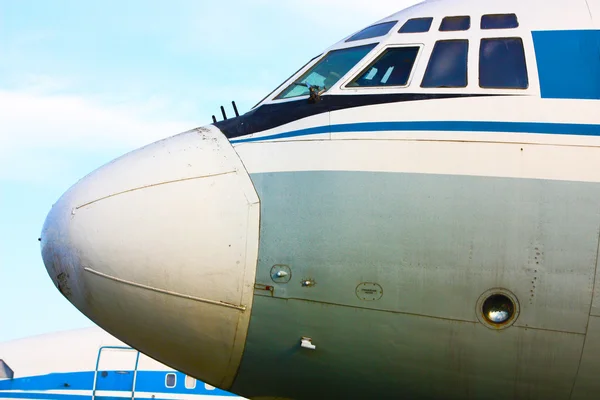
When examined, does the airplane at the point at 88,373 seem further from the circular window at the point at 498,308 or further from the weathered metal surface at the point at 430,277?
the circular window at the point at 498,308

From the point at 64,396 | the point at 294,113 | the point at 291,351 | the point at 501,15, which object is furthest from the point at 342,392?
the point at 64,396

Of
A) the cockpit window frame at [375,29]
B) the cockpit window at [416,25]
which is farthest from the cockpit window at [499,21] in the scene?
the cockpit window frame at [375,29]

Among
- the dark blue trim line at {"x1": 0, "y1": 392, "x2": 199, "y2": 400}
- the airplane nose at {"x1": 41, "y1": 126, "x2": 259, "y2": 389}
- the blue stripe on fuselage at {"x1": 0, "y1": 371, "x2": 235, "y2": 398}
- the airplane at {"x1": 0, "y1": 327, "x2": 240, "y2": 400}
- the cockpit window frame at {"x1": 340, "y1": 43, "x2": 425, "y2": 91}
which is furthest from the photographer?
the dark blue trim line at {"x1": 0, "y1": 392, "x2": 199, "y2": 400}

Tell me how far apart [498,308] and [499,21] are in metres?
2.49

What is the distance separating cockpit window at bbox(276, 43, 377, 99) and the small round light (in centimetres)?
232

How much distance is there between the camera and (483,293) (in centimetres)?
657

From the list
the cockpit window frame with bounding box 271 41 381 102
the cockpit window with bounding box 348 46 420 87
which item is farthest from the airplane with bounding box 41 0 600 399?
the cockpit window frame with bounding box 271 41 381 102

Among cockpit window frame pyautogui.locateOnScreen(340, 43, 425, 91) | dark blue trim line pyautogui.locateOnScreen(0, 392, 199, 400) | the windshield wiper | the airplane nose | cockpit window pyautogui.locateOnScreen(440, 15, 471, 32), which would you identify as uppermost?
cockpit window pyautogui.locateOnScreen(440, 15, 471, 32)

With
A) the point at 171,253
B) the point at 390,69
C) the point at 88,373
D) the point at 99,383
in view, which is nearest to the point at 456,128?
the point at 390,69

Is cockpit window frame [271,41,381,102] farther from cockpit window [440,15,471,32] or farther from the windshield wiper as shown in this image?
cockpit window [440,15,471,32]

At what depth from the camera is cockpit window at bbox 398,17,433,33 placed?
7.65m

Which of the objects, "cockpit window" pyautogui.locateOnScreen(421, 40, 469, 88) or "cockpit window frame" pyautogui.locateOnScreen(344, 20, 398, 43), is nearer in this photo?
"cockpit window" pyautogui.locateOnScreen(421, 40, 469, 88)

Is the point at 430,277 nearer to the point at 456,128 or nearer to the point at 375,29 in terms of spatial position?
the point at 456,128

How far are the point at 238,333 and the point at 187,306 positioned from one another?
45 centimetres
